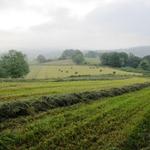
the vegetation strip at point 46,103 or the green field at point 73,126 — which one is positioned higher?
the vegetation strip at point 46,103

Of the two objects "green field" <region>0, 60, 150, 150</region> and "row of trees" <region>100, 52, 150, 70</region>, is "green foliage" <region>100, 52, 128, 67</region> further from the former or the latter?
"green field" <region>0, 60, 150, 150</region>

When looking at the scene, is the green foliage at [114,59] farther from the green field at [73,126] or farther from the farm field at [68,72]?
the green field at [73,126]

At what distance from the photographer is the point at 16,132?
20.5 metres

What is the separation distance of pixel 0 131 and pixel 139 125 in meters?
8.77

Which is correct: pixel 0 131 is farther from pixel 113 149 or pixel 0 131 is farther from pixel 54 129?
pixel 113 149

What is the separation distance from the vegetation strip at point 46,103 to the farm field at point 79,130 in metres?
0.84

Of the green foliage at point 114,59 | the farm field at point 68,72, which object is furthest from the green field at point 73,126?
the green foliage at point 114,59

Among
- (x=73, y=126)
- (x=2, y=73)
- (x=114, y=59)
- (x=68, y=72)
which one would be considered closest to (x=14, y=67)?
(x=2, y=73)

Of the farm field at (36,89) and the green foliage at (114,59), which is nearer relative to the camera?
the farm field at (36,89)

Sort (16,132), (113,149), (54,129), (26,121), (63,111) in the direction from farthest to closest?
(63,111) → (26,121) → (54,129) → (16,132) → (113,149)

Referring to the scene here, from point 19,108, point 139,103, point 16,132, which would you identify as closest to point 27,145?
point 16,132

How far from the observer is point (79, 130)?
22.3 meters

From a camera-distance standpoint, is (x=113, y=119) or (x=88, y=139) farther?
(x=113, y=119)

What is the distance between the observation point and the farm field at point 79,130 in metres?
19.6
